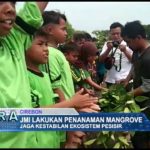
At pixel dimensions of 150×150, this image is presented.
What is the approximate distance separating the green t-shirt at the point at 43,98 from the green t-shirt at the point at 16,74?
113 mm

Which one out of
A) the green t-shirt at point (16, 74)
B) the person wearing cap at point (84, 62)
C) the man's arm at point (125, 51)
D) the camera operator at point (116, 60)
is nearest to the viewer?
the green t-shirt at point (16, 74)

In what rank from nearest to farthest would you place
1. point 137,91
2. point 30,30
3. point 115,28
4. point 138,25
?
point 30,30
point 137,91
point 138,25
point 115,28

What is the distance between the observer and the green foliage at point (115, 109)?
2695 millimetres

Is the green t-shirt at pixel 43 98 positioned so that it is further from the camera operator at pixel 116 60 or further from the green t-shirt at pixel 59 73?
the camera operator at pixel 116 60

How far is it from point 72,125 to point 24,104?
1.42 feet

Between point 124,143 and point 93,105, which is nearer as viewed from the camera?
point 93,105

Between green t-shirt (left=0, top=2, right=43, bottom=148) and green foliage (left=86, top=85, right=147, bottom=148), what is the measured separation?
0.84 m

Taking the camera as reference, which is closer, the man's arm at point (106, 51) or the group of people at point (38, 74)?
the group of people at point (38, 74)

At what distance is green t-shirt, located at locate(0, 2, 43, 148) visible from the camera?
175 centimetres

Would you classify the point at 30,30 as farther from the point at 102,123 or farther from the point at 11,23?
the point at 102,123

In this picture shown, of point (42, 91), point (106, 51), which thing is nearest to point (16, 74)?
point (42, 91)

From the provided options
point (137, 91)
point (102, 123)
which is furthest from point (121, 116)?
point (137, 91)

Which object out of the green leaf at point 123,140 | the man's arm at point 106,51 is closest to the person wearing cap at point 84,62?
the green leaf at point 123,140

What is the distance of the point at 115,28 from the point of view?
583 cm
